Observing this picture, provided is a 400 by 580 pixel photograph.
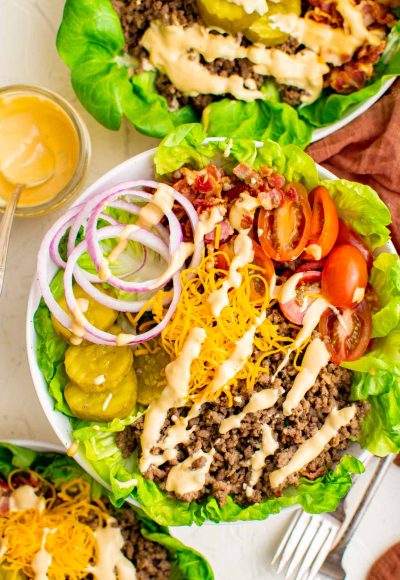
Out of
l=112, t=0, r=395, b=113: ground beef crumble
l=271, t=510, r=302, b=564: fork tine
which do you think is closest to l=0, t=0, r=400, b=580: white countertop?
l=271, t=510, r=302, b=564: fork tine

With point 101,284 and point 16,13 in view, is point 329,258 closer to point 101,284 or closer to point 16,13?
point 101,284

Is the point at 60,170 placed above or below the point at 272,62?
below

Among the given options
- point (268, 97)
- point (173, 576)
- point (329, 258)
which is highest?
point (268, 97)

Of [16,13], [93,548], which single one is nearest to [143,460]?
[93,548]

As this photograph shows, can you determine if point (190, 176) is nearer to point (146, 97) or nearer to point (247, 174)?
point (247, 174)

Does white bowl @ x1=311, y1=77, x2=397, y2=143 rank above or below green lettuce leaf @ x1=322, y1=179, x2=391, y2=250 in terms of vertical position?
above

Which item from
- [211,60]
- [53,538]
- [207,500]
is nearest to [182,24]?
[211,60]

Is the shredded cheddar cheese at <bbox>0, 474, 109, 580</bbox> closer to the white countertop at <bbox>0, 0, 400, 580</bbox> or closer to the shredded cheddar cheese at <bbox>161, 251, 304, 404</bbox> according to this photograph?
the white countertop at <bbox>0, 0, 400, 580</bbox>
